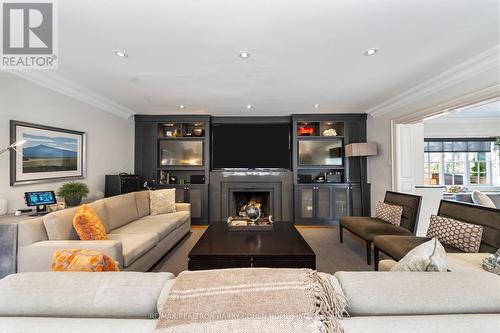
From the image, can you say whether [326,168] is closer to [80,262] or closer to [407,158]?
[407,158]

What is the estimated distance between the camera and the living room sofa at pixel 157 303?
78cm

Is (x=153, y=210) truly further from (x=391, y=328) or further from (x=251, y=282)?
(x=391, y=328)

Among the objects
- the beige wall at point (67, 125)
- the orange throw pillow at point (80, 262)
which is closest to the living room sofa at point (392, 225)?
the orange throw pillow at point (80, 262)

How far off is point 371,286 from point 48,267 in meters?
2.57

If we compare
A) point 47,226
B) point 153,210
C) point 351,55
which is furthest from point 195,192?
point 351,55

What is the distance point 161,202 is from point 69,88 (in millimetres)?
2143

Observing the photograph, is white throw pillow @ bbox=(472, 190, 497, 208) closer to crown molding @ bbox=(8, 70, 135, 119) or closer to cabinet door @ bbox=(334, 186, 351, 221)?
cabinet door @ bbox=(334, 186, 351, 221)

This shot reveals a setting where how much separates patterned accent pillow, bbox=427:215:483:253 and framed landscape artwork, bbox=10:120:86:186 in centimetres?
471

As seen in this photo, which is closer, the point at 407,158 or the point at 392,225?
the point at 392,225

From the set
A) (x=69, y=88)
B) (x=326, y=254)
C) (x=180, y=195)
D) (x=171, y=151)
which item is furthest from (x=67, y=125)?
(x=326, y=254)

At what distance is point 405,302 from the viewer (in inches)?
32.9

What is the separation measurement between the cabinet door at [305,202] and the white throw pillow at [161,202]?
2621mm

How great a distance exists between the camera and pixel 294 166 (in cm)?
492

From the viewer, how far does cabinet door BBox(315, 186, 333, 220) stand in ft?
15.7
